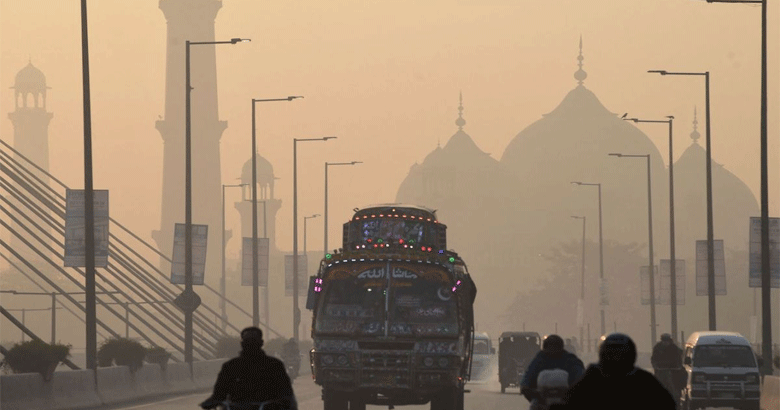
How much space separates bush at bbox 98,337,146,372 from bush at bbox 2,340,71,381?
21.0ft

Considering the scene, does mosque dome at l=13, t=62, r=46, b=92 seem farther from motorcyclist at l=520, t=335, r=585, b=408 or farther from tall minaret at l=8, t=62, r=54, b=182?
motorcyclist at l=520, t=335, r=585, b=408

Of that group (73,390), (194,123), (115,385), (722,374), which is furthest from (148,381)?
(194,123)

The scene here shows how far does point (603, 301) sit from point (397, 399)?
61206mm

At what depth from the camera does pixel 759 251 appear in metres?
44.3

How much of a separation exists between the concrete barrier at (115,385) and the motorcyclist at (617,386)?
27281mm

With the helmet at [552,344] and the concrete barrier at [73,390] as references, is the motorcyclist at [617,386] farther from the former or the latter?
the concrete barrier at [73,390]

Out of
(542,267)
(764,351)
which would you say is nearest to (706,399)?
(764,351)

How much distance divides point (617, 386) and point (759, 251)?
32.9m

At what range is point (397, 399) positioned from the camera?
29.8m

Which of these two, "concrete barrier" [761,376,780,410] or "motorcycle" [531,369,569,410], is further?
"concrete barrier" [761,376,780,410]

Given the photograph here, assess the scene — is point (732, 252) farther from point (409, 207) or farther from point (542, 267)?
point (409, 207)

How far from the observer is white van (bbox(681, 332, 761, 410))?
123ft

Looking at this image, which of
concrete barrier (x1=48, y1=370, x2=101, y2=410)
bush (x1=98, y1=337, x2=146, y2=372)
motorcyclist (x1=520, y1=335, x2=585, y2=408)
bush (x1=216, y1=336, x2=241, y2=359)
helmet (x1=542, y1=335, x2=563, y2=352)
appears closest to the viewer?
motorcyclist (x1=520, y1=335, x2=585, y2=408)

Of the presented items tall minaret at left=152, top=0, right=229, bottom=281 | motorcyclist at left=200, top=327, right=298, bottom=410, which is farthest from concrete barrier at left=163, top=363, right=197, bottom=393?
tall minaret at left=152, top=0, right=229, bottom=281
